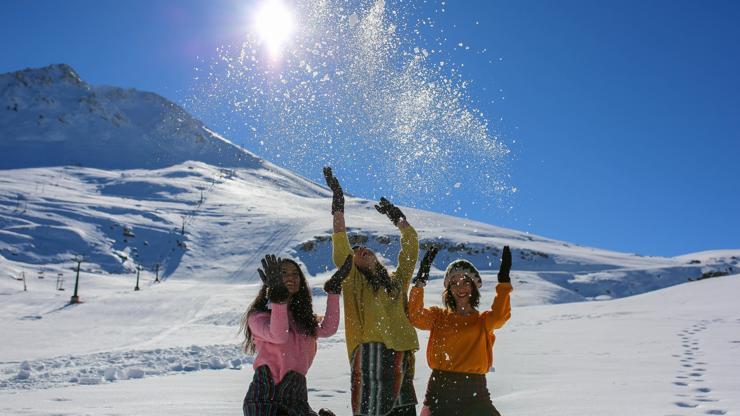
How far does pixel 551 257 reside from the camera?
249 feet

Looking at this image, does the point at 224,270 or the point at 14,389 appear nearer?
the point at 14,389

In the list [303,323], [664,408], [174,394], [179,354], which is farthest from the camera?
[179,354]

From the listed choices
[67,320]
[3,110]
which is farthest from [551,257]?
[3,110]

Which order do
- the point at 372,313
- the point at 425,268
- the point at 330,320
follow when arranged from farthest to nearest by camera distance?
1. the point at 425,268
2. the point at 372,313
3. the point at 330,320

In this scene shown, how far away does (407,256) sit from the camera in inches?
201

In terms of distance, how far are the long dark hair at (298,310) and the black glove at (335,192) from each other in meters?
0.74

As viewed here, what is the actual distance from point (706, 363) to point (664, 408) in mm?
3619

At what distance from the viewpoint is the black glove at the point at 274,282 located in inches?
161

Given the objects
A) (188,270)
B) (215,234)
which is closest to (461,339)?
(188,270)

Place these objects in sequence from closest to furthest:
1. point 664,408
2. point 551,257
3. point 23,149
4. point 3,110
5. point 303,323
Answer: point 303,323
point 664,408
point 551,257
point 23,149
point 3,110

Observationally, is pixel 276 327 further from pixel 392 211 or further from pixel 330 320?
pixel 392 211

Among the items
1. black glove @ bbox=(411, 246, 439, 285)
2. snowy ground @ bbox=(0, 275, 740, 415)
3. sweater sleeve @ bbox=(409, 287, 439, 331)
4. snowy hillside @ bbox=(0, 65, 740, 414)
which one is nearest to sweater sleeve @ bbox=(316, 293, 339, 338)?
sweater sleeve @ bbox=(409, 287, 439, 331)

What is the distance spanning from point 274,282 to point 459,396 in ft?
5.45

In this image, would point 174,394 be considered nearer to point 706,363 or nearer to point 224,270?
point 706,363
